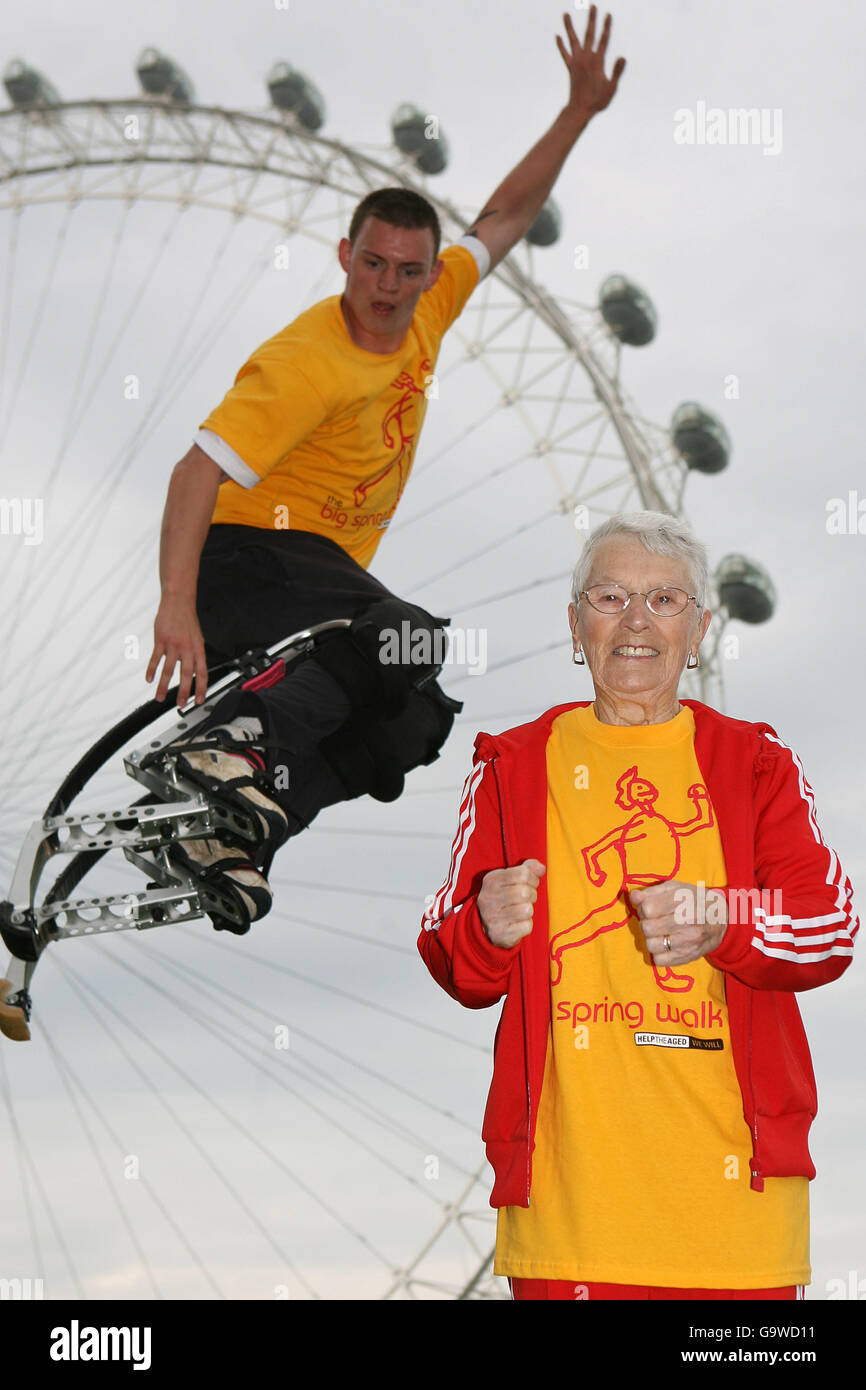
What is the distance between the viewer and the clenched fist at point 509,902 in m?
2.27

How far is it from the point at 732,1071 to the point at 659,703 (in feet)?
2.09

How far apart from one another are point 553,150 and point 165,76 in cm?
692

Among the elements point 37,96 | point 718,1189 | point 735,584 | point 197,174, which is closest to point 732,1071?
point 718,1189

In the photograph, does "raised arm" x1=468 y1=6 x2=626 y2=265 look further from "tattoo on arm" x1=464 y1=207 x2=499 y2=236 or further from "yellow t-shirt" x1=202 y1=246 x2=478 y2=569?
"yellow t-shirt" x1=202 y1=246 x2=478 y2=569

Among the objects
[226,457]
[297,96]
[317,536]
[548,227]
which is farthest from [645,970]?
[297,96]

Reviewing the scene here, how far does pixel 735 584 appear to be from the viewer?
1052 cm

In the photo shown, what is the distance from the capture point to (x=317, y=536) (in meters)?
5.54

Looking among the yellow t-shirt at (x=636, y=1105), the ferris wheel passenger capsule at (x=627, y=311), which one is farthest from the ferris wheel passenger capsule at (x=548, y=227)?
the yellow t-shirt at (x=636, y=1105)

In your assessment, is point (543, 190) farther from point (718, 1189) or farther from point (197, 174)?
point (197, 174)

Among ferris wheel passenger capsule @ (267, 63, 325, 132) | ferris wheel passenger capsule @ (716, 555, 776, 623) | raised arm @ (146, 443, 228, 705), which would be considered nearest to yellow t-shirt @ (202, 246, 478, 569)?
raised arm @ (146, 443, 228, 705)

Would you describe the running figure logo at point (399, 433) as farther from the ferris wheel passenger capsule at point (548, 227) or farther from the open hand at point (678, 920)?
the ferris wheel passenger capsule at point (548, 227)

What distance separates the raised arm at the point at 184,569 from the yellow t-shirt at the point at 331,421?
0.15m

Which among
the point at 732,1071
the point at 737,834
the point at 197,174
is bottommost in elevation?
the point at 732,1071

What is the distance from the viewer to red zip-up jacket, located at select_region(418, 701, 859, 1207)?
7.70ft
